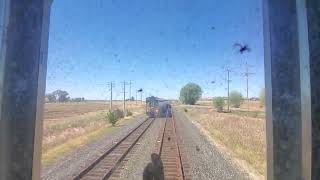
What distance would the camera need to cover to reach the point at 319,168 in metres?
1.35

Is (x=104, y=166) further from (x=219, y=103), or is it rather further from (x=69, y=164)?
(x=219, y=103)

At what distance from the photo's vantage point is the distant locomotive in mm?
51156

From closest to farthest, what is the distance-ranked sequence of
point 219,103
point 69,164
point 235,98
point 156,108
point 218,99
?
point 69,164 < point 156,108 < point 219,103 < point 218,99 < point 235,98

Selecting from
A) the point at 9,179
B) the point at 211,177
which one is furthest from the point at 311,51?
the point at 211,177

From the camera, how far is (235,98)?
78.8m

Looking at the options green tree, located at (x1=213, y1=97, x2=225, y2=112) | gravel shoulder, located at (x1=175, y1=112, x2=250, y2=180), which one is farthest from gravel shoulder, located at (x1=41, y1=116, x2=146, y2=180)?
green tree, located at (x1=213, y1=97, x2=225, y2=112)

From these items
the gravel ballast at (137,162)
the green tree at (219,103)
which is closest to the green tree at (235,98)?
the green tree at (219,103)

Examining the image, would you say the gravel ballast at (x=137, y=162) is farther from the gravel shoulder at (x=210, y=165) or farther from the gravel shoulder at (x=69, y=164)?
the gravel shoulder at (x=210, y=165)

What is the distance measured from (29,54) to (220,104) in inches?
2864

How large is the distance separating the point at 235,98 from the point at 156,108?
106ft

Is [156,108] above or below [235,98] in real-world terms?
below

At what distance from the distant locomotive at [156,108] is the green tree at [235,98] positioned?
92.8ft

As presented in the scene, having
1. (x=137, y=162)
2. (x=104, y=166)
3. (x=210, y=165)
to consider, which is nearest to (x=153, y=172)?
(x=104, y=166)

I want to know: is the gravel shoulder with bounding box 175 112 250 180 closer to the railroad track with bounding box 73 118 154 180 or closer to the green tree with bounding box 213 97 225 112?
the railroad track with bounding box 73 118 154 180
